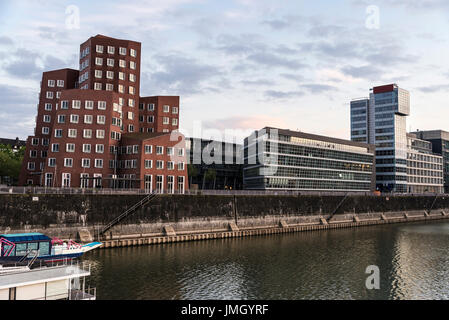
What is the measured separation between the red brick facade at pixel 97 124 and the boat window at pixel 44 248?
3219 centimetres

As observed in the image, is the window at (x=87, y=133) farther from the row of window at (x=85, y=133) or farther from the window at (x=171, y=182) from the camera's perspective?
the window at (x=171, y=182)

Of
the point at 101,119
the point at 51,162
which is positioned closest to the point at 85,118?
the point at 101,119

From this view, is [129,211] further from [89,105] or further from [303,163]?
[303,163]

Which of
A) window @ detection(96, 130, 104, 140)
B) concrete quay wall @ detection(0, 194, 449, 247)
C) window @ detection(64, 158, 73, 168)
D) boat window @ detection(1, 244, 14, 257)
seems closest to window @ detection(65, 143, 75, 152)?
window @ detection(64, 158, 73, 168)

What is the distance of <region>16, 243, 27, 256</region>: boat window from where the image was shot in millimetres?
46719

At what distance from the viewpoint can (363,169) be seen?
18162 centimetres

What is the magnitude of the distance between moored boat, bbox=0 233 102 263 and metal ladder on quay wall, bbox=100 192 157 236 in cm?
1599

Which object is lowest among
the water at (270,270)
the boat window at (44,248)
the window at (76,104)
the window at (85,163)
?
the water at (270,270)

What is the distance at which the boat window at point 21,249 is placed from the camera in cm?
4672

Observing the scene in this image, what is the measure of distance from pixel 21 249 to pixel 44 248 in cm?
331

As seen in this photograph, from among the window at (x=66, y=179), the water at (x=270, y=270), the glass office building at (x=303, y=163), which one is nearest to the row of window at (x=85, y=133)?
the window at (x=66, y=179)

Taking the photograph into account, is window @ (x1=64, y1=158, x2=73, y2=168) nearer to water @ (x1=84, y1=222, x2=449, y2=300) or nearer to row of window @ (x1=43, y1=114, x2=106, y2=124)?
row of window @ (x1=43, y1=114, x2=106, y2=124)

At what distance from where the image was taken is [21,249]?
47094 mm

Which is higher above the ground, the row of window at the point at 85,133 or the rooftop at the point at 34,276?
the row of window at the point at 85,133
